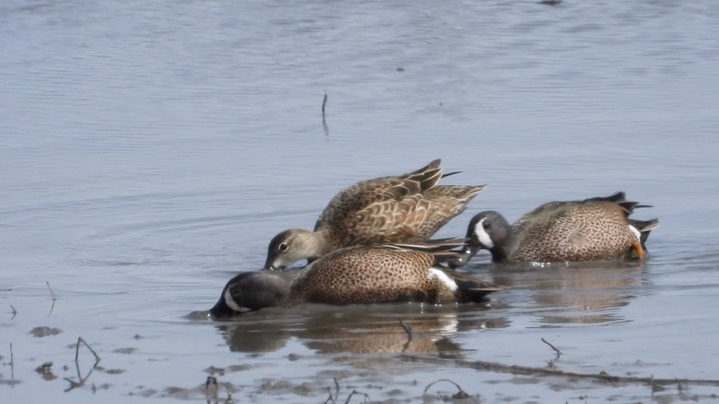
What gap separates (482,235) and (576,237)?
571 mm

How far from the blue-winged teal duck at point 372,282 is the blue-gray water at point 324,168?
11cm

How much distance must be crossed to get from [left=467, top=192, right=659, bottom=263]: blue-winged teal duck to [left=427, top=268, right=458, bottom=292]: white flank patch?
1.33m

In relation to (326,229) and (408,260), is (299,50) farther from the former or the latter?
(408,260)

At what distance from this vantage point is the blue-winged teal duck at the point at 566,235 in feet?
31.9

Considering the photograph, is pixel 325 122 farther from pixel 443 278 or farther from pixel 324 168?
pixel 443 278

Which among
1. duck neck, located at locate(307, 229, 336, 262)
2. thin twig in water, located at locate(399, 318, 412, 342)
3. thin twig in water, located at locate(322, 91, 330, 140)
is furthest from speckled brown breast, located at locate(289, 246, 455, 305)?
thin twig in water, located at locate(322, 91, 330, 140)

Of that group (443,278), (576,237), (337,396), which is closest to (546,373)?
(337,396)

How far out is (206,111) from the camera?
13.0 m

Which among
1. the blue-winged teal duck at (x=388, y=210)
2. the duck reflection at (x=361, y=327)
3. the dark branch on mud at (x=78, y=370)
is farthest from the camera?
the blue-winged teal duck at (x=388, y=210)

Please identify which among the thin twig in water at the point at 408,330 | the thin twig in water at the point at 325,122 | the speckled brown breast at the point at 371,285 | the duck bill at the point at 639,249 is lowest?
the thin twig in water at the point at 325,122

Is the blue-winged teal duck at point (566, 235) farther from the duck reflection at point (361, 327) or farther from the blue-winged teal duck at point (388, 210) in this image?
the duck reflection at point (361, 327)

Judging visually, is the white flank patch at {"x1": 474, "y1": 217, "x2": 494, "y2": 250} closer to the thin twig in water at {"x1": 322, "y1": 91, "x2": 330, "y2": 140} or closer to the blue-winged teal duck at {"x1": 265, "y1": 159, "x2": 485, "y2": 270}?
the blue-winged teal duck at {"x1": 265, "y1": 159, "x2": 485, "y2": 270}

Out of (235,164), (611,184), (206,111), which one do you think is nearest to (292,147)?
(235,164)

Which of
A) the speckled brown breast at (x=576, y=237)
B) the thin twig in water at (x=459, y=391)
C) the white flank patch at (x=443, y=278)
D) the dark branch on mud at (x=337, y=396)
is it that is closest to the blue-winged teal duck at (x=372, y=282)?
the white flank patch at (x=443, y=278)
